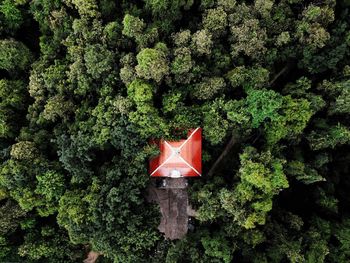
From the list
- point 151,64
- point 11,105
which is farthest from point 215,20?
point 11,105

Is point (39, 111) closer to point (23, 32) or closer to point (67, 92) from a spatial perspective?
point (67, 92)

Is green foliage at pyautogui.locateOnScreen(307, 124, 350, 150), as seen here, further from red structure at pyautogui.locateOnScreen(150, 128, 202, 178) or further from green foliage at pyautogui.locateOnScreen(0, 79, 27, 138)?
green foliage at pyautogui.locateOnScreen(0, 79, 27, 138)

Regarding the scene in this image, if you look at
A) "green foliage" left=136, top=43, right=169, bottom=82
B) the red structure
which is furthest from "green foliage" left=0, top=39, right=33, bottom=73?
the red structure

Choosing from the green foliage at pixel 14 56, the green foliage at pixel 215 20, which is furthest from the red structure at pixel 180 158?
the green foliage at pixel 14 56

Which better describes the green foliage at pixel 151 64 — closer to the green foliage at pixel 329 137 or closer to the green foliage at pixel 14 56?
the green foliage at pixel 14 56

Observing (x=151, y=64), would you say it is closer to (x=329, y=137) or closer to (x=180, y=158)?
(x=180, y=158)
